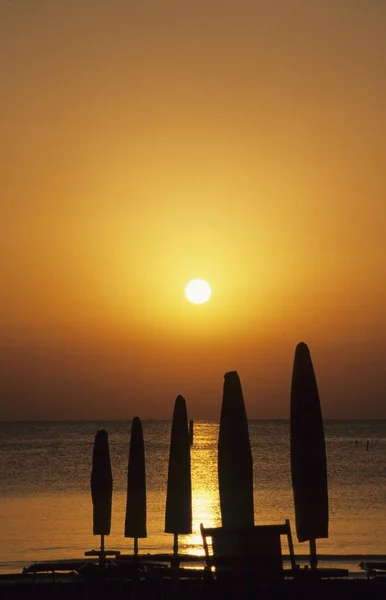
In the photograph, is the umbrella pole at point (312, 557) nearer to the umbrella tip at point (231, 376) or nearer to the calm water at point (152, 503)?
the umbrella tip at point (231, 376)

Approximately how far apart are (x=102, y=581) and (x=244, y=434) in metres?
3.77

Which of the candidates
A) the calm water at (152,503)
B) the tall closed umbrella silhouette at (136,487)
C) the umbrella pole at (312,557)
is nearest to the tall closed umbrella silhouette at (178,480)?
the tall closed umbrella silhouette at (136,487)

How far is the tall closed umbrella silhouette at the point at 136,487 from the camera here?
66.4 ft

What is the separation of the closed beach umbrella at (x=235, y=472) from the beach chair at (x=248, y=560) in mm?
1735

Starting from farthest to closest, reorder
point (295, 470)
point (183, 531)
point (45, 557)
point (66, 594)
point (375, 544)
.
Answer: point (375, 544) → point (45, 557) → point (183, 531) → point (66, 594) → point (295, 470)

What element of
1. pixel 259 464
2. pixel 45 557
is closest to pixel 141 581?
pixel 45 557

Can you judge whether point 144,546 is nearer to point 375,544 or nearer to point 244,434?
point 375,544

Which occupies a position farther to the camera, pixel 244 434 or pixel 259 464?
pixel 259 464

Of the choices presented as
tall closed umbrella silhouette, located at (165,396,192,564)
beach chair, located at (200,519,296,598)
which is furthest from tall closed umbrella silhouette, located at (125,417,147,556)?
beach chair, located at (200,519,296,598)

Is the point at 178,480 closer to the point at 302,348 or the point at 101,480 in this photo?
the point at 101,480

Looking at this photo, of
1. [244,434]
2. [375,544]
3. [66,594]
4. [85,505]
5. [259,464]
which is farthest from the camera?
→ [259,464]

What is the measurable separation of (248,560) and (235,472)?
2256 millimetres

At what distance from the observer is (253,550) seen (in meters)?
13.0

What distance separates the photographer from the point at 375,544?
3634 cm
